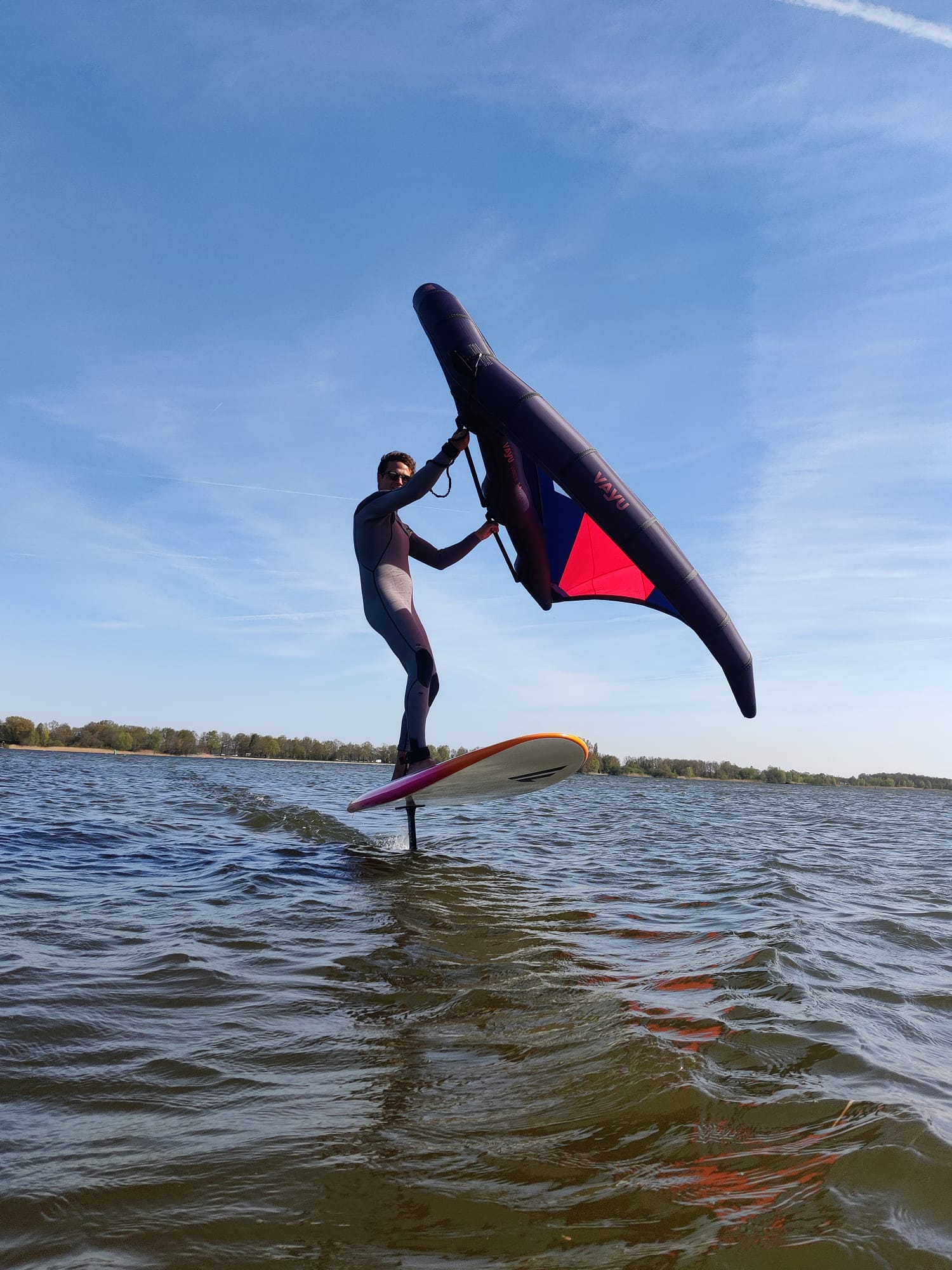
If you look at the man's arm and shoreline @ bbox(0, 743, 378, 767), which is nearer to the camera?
the man's arm

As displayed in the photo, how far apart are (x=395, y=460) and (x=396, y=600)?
142cm

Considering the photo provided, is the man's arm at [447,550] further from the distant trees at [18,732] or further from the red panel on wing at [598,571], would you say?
the distant trees at [18,732]

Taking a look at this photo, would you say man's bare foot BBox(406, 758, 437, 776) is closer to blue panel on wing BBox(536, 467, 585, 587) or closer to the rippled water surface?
the rippled water surface

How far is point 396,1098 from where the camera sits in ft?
8.39

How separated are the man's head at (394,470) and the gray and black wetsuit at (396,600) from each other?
178 millimetres

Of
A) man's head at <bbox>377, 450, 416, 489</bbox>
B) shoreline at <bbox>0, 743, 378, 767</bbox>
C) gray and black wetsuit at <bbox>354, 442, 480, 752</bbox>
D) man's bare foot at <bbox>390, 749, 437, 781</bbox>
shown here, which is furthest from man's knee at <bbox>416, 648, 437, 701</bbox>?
shoreline at <bbox>0, 743, 378, 767</bbox>

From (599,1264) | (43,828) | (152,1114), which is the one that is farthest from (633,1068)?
(43,828)

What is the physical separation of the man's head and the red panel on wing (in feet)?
6.75

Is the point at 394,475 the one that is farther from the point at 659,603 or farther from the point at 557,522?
the point at 659,603

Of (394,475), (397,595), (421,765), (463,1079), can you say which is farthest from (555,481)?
(463,1079)

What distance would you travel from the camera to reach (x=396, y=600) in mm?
7547

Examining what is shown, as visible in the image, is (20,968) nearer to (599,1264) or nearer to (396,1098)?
(396,1098)

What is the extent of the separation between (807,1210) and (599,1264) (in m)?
0.61

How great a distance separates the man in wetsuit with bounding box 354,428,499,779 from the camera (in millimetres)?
7402
